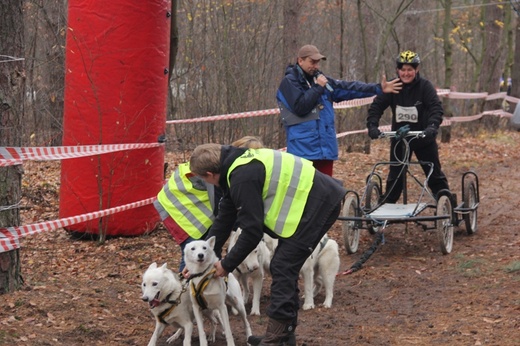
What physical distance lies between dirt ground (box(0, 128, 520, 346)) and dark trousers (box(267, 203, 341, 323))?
81 cm

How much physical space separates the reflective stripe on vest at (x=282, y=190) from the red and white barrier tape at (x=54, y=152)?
2427 mm

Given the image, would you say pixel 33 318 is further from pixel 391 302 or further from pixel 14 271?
pixel 391 302

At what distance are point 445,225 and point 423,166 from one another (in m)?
0.91

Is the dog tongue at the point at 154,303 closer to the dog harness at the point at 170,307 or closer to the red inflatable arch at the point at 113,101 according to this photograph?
the dog harness at the point at 170,307

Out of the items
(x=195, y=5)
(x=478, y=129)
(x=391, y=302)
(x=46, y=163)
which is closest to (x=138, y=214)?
(x=391, y=302)

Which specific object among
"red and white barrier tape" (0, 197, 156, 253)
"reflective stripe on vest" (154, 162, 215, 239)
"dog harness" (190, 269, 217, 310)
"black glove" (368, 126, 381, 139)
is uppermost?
"black glove" (368, 126, 381, 139)

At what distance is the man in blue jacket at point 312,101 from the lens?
354 inches

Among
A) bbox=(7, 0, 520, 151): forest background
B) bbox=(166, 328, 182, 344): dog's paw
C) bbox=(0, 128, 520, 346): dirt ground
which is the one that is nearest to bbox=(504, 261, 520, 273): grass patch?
bbox=(0, 128, 520, 346): dirt ground

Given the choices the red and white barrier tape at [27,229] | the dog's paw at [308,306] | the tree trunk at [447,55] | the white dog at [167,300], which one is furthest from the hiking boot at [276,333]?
the tree trunk at [447,55]

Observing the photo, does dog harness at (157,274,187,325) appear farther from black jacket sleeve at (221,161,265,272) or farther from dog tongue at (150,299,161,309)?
black jacket sleeve at (221,161,265,272)

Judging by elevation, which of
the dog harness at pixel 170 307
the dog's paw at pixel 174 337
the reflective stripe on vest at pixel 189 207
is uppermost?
the reflective stripe on vest at pixel 189 207

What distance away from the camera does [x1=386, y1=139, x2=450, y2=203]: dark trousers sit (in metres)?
9.71

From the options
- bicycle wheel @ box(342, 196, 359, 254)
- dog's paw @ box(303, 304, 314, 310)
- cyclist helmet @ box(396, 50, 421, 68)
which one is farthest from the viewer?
cyclist helmet @ box(396, 50, 421, 68)

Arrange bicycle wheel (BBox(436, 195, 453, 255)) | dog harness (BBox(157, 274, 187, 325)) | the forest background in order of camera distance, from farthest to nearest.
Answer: the forest background
bicycle wheel (BBox(436, 195, 453, 255))
dog harness (BBox(157, 274, 187, 325))
